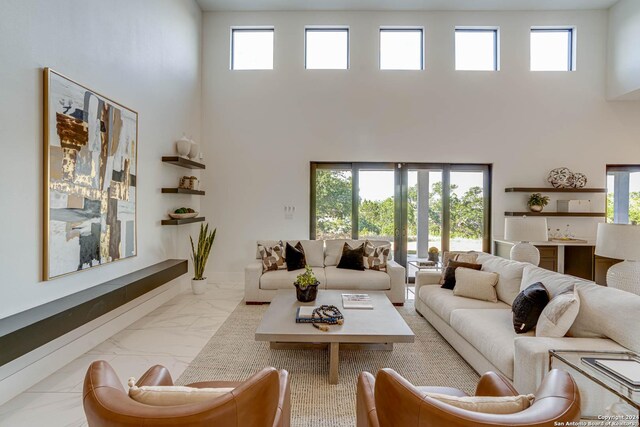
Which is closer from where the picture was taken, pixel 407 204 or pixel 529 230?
pixel 529 230

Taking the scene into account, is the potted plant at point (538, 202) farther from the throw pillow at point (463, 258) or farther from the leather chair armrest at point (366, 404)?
the leather chair armrest at point (366, 404)

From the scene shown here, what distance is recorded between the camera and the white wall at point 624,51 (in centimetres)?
499

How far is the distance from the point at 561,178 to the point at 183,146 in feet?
21.2

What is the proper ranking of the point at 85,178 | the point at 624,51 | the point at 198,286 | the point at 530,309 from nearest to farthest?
1. the point at 530,309
2. the point at 85,178
3. the point at 198,286
4. the point at 624,51

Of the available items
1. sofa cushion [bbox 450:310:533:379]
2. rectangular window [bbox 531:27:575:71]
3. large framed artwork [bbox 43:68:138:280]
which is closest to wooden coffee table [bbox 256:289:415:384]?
sofa cushion [bbox 450:310:533:379]

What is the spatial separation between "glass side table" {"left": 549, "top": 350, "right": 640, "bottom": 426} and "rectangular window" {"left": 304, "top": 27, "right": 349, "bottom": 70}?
5411 mm

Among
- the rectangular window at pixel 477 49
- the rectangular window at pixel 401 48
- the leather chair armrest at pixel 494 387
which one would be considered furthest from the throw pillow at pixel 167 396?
the rectangular window at pixel 477 49

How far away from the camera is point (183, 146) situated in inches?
181

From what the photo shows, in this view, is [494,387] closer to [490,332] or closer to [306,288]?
[490,332]

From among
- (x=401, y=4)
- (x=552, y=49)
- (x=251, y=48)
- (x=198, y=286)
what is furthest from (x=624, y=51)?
(x=198, y=286)

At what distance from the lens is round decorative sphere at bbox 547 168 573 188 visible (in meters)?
5.46

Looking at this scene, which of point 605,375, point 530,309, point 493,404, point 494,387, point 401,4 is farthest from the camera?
point 401,4

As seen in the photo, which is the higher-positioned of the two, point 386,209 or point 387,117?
point 387,117

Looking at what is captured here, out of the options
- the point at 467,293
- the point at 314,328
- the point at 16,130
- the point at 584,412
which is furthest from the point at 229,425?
the point at 467,293
